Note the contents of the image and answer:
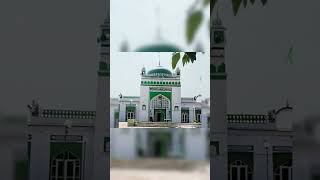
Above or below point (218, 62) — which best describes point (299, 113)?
below

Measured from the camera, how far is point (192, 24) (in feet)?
9.84

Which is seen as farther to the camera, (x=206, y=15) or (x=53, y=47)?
(x=53, y=47)

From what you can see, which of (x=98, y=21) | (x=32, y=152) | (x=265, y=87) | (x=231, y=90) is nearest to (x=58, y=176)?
(x=32, y=152)

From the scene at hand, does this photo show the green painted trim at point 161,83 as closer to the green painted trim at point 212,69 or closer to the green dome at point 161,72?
the green dome at point 161,72

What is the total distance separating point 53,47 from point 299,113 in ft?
5.66

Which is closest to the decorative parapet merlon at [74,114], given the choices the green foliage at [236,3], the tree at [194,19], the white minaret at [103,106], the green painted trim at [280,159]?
the white minaret at [103,106]

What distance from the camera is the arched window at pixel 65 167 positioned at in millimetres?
3252

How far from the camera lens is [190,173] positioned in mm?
3189

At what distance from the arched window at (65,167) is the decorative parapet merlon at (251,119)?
3.58 feet

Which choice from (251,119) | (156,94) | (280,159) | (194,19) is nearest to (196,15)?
(194,19)

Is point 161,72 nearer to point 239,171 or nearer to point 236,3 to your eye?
point 236,3

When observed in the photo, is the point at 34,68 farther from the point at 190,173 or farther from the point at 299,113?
the point at 299,113

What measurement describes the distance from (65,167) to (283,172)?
147cm

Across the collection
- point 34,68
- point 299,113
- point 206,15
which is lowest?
point 299,113
